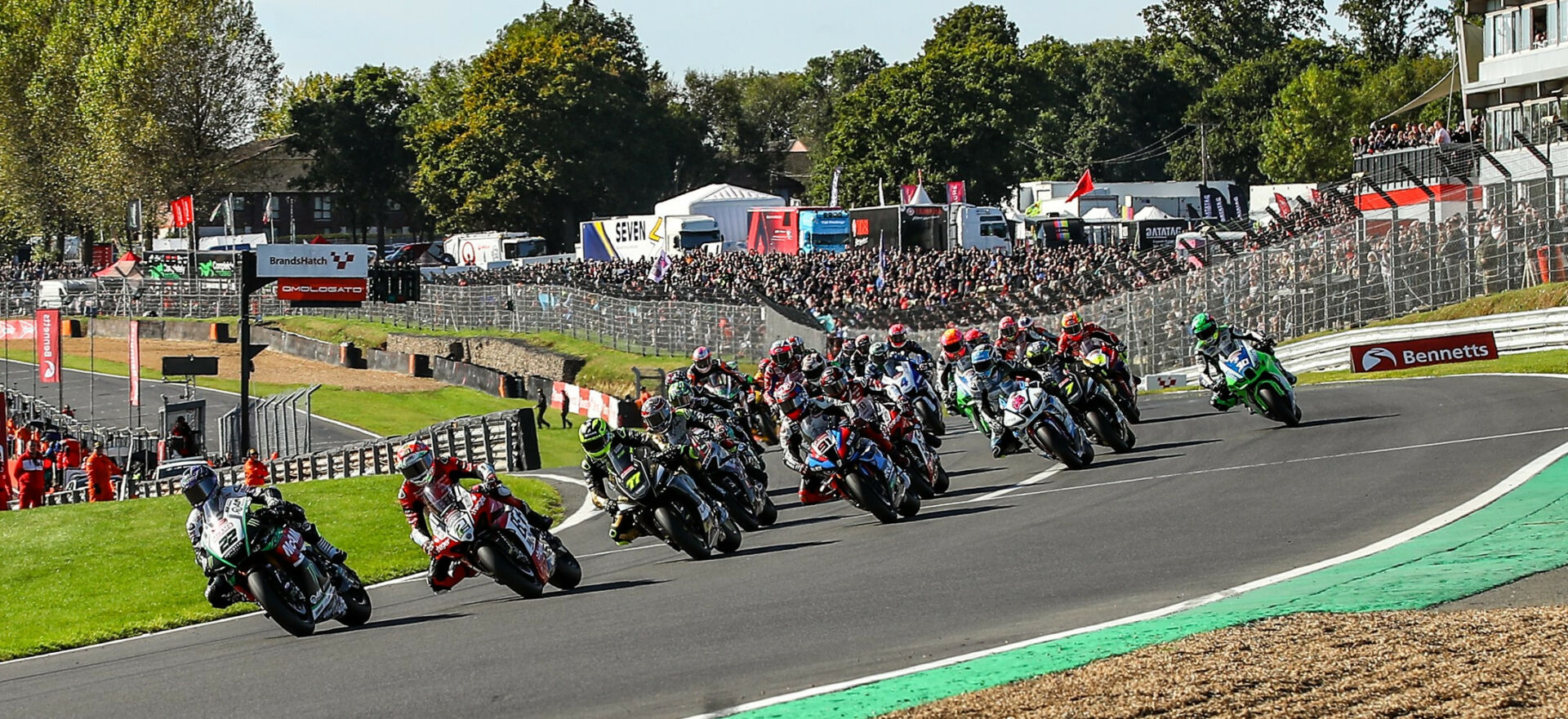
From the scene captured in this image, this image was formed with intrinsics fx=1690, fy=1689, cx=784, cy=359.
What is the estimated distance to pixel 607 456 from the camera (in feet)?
47.4

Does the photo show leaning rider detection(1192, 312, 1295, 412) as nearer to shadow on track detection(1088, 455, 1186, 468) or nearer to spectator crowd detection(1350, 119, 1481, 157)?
shadow on track detection(1088, 455, 1186, 468)

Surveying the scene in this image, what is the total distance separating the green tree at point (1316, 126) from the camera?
90812mm

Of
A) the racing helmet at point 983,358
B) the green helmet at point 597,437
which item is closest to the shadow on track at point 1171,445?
the racing helmet at point 983,358

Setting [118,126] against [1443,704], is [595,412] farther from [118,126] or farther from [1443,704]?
[118,126]

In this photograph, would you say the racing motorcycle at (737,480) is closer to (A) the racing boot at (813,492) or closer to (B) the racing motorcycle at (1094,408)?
(A) the racing boot at (813,492)

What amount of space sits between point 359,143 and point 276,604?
10377 centimetres

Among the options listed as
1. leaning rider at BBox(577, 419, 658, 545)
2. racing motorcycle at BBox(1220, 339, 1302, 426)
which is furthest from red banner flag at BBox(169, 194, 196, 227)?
leaning rider at BBox(577, 419, 658, 545)

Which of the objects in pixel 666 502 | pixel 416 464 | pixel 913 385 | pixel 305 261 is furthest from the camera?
pixel 305 261

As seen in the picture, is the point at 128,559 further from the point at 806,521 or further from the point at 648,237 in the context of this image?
the point at 648,237

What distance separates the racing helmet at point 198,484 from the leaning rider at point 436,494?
1461 mm

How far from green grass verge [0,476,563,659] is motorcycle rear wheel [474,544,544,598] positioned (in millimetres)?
3860

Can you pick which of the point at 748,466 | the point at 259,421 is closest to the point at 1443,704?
the point at 748,466

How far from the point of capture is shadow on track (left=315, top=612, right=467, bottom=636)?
42.7ft

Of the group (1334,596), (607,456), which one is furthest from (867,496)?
(1334,596)
